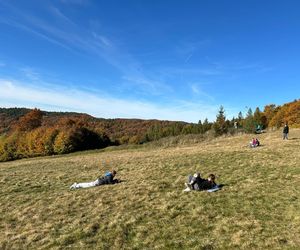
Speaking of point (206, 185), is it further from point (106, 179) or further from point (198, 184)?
point (106, 179)

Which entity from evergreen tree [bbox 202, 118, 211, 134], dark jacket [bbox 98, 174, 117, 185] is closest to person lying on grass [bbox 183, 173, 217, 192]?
dark jacket [bbox 98, 174, 117, 185]

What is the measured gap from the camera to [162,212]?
15953mm

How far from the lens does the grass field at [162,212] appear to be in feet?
41.7

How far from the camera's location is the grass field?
1270 centimetres

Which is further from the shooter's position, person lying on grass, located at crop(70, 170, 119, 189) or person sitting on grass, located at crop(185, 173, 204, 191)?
person lying on grass, located at crop(70, 170, 119, 189)

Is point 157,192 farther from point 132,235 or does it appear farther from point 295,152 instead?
point 295,152

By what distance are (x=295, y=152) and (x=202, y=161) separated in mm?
7783

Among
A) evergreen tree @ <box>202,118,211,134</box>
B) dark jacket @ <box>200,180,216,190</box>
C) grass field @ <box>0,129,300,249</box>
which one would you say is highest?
evergreen tree @ <box>202,118,211,134</box>

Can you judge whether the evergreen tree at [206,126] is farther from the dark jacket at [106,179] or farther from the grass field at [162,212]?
the dark jacket at [106,179]

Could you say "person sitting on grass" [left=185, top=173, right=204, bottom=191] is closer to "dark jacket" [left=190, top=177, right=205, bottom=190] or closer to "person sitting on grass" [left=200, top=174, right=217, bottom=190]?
"dark jacket" [left=190, top=177, right=205, bottom=190]

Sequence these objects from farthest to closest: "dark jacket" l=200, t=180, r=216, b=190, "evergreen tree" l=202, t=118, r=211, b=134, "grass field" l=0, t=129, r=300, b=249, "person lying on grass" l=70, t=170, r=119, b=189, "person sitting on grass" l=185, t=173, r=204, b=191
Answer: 1. "evergreen tree" l=202, t=118, r=211, b=134
2. "person lying on grass" l=70, t=170, r=119, b=189
3. "dark jacket" l=200, t=180, r=216, b=190
4. "person sitting on grass" l=185, t=173, r=204, b=191
5. "grass field" l=0, t=129, r=300, b=249

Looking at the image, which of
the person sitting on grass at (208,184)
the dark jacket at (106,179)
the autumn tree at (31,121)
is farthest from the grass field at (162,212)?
the autumn tree at (31,121)

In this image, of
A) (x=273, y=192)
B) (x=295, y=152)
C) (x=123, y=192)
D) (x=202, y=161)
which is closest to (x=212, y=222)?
(x=273, y=192)

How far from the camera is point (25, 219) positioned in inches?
648
